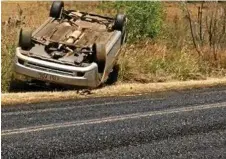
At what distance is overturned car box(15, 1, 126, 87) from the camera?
1211 centimetres

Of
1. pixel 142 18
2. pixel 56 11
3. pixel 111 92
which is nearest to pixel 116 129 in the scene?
pixel 111 92

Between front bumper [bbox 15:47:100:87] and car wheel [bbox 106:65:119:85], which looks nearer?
front bumper [bbox 15:47:100:87]

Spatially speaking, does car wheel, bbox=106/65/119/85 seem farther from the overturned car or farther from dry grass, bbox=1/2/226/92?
dry grass, bbox=1/2/226/92

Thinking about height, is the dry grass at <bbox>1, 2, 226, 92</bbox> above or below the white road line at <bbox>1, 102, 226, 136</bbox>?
below

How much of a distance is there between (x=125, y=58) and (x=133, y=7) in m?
5.89

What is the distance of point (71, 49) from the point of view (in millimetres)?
13141

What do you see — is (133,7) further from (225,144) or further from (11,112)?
(225,144)

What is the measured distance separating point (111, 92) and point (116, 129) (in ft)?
14.6

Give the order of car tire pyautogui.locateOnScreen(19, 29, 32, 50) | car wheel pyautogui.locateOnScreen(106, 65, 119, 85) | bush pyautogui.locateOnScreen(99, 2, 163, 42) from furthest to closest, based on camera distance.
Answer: bush pyautogui.locateOnScreen(99, 2, 163, 42), car wheel pyautogui.locateOnScreen(106, 65, 119, 85), car tire pyautogui.locateOnScreen(19, 29, 32, 50)

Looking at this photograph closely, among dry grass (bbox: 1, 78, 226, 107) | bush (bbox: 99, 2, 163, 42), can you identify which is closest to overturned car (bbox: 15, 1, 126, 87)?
dry grass (bbox: 1, 78, 226, 107)

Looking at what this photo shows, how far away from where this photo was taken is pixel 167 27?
22625 millimetres

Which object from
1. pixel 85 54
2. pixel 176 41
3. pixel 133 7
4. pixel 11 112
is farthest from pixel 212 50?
pixel 11 112

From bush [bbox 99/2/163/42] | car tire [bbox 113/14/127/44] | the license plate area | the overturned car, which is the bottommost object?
bush [bbox 99/2/163/42]

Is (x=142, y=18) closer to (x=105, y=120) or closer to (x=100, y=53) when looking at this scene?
(x=100, y=53)
